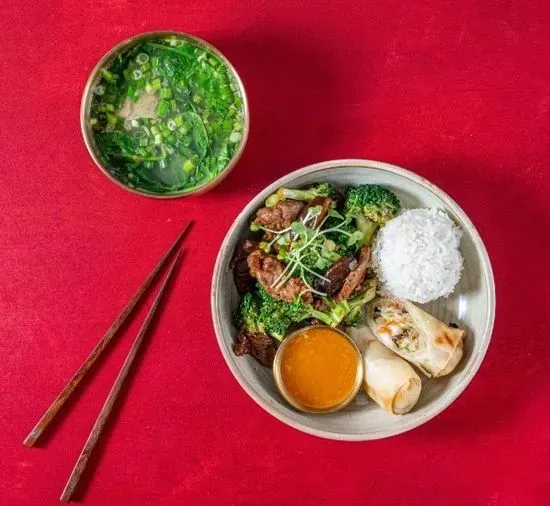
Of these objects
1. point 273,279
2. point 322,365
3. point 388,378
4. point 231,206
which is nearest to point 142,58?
point 231,206

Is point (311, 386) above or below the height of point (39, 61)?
below

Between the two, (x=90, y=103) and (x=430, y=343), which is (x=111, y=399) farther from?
(x=430, y=343)

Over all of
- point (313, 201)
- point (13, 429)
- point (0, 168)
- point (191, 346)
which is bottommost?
point (13, 429)

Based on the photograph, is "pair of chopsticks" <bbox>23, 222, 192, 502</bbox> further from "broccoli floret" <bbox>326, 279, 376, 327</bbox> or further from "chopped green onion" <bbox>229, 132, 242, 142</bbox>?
"broccoli floret" <bbox>326, 279, 376, 327</bbox>

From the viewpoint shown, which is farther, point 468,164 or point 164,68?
point 468,164

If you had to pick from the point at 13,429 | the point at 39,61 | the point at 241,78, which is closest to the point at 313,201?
the point at 241,78

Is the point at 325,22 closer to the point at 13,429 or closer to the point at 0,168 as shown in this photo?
the point at 0,168
